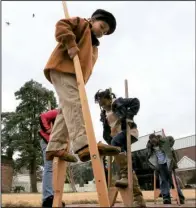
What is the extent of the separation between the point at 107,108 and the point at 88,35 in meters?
1.94

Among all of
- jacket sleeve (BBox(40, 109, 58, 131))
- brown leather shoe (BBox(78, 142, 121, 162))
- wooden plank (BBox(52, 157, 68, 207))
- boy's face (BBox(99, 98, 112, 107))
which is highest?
boy's face (BBox(99, 98, 112, 107))

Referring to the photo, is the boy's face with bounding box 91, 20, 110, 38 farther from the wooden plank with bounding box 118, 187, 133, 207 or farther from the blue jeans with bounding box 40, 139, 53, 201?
the blue jeans with bounding box 40, 139, 53, 201

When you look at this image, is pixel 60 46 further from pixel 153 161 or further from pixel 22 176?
pixel 22 176

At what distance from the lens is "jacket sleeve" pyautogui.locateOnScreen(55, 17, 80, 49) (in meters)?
2.78

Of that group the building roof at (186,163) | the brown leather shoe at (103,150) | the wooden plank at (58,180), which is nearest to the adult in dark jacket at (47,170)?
the wooden plank at (58,180)

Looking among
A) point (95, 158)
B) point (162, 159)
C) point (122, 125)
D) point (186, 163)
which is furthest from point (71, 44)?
point (186, 163)

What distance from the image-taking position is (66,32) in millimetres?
2818

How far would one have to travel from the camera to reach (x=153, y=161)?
777cm

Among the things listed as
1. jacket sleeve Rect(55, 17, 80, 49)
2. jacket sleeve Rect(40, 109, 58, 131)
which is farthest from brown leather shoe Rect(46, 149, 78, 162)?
jacket sleeve Rect(40, 109, 58, 131)

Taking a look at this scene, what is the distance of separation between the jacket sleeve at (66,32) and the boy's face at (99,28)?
20cm

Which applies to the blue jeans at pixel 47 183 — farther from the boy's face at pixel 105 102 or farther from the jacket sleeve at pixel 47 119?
the boy's face at pixel 105 102

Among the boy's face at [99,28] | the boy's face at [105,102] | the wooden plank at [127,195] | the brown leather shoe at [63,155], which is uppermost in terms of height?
the boy's face at [99,28]

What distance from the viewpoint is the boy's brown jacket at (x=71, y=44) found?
2.82 metres

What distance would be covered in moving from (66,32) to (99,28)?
405mm
